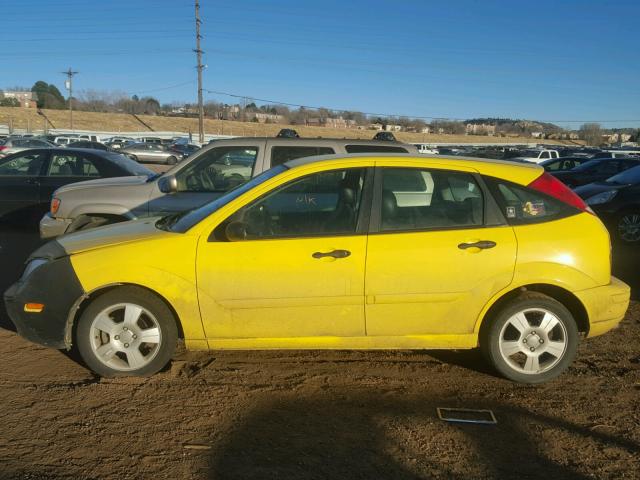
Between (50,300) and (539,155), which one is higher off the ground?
(539,155)

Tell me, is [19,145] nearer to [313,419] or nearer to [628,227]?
[628,227]

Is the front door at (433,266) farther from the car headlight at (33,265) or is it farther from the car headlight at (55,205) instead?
the car headlight at (55,205)

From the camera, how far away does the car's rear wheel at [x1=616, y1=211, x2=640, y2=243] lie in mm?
8914

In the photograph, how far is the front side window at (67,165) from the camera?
9.12 metres

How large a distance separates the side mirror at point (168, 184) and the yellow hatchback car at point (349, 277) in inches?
89.6

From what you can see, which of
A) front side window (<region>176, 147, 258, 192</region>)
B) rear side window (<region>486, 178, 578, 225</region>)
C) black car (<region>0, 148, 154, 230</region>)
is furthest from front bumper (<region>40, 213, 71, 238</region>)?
rear side window (<region>486, 178, 578, 225</region>)

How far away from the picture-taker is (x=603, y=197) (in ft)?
30.0

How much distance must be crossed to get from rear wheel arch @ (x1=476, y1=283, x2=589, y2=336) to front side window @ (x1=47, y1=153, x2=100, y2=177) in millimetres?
7372

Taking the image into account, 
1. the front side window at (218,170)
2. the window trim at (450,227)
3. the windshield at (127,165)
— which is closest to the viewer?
the window trim at (450,227)

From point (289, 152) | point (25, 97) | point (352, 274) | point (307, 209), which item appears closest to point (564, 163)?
point (289, 152)

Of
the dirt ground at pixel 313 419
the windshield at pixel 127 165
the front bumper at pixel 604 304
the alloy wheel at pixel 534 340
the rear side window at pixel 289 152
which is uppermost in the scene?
the rear side window at pixel 289 152

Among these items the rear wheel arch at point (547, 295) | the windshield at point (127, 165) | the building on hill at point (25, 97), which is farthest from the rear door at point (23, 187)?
the building on hill at point (25, 97)

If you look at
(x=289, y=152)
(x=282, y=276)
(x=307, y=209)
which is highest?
(x=289, y=152)

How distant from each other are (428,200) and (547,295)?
1115mm
